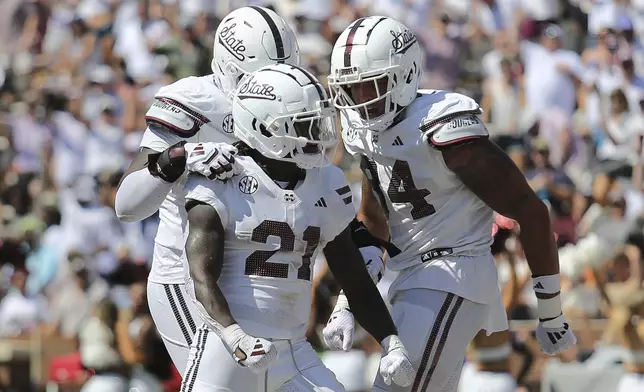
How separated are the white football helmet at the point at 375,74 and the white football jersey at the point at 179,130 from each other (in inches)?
18.7

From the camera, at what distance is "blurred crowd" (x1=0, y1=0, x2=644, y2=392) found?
926cm

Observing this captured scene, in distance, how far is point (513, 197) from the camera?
18.0 feet

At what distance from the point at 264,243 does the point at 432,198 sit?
91 cm

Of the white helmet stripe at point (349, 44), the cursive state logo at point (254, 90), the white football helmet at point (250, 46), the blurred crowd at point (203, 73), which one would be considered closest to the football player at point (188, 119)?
the white football helmet at point (250, 46)

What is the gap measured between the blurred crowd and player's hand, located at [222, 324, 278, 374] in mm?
3242

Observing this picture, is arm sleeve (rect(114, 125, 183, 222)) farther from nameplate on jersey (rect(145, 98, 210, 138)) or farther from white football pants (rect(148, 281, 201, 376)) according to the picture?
white football pants (rect(148, 281, 201, 376))

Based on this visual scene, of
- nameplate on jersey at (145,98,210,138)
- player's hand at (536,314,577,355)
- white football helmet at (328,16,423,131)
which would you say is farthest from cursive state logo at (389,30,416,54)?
player's hand at (536,314,577,355)

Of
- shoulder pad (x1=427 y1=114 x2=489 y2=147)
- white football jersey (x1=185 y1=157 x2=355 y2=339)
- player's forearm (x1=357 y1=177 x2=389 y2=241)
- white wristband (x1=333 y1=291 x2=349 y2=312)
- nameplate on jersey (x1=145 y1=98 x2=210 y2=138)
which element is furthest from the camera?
player's forearm (x1=357 y1=177 x2=389 y2=241)

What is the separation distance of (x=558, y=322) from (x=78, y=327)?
6.14 metres

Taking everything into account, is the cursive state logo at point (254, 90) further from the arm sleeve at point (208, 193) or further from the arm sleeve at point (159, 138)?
the arm sleeve at point (159, 138)

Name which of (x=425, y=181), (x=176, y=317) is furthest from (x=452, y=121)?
(x=176, y=317)

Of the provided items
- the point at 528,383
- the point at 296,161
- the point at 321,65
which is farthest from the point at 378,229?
the point at 321,65

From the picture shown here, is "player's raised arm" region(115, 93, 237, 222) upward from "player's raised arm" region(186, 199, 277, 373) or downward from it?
upward

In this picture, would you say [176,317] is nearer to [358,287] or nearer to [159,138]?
[159,138]
